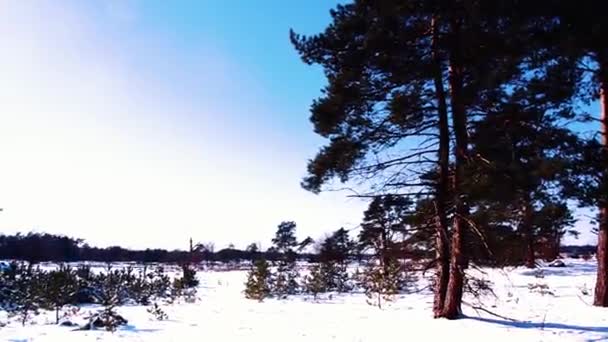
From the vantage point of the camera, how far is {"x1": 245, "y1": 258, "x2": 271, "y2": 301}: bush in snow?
17859 millimetres

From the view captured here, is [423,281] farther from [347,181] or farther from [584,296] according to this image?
[347,181]

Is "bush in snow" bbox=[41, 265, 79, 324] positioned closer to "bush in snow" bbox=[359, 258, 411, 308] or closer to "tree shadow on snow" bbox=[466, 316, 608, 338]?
"bush in snow" bbox=[359, 258, 411, 308]

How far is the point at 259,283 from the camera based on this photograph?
1805 centimetres

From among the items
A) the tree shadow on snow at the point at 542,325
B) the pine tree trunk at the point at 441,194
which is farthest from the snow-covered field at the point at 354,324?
the pine tree trunk at the point at 441,194

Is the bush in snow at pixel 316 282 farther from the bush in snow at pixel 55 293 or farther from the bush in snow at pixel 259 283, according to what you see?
the bush in snow at pixel 55 293

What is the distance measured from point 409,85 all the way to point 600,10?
3801 millimetres

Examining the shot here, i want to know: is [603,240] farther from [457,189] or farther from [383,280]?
[383,280]

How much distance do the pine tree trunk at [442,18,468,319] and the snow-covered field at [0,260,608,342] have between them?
486 millimetres

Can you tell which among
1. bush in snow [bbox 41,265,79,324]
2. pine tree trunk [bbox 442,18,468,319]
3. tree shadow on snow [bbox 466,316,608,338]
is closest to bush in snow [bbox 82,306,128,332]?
bush in snow [bbox 41,265,79,324]

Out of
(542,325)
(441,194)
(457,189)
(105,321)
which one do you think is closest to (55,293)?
(105,321)

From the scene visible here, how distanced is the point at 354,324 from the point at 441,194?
3.36 meters

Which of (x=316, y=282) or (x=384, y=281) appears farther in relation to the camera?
(x=316, y=282)

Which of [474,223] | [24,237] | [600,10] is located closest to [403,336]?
[474,223]

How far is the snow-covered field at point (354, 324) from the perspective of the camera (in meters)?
8.74
